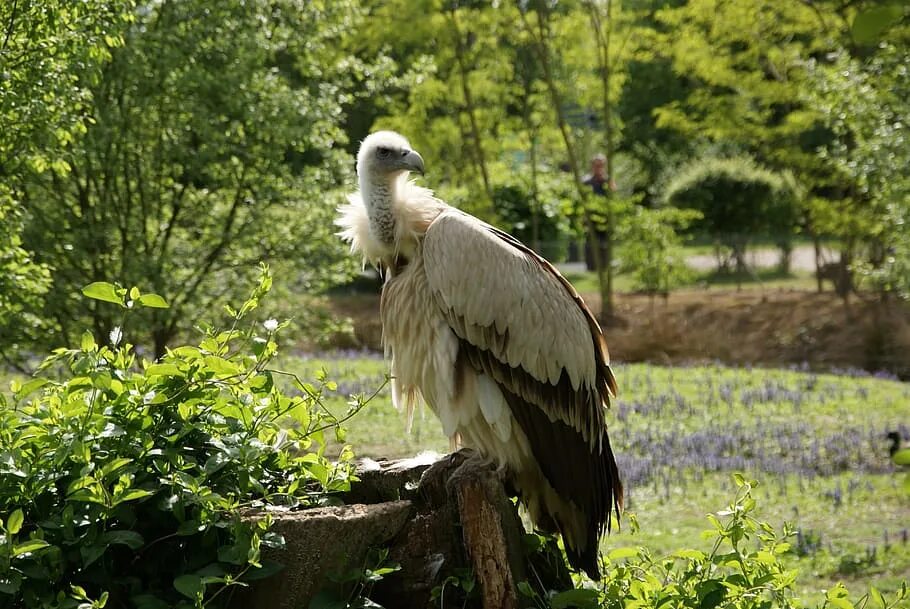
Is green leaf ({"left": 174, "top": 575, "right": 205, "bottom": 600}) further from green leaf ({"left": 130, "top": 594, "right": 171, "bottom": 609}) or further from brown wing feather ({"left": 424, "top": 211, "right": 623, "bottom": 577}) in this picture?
brown wing feather ({"left": 424, "top": 211, "right": 623, "bottom": 577})

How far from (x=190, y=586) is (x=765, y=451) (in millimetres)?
9336

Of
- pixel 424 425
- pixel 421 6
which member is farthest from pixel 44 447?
pixel 421 6

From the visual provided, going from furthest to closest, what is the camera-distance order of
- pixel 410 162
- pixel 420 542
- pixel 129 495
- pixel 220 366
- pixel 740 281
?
pixel 740 281 < pixel 410 162 < pixel 420 542 < pixel 220 366 < pixel 129 495

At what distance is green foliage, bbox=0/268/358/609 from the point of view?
131 inches

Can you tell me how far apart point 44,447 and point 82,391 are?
26 cm

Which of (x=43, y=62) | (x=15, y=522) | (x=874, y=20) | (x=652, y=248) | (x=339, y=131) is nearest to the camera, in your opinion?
(x=874, y=20)

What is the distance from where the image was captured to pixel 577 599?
385 cm

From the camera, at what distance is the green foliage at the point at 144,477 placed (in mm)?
3340

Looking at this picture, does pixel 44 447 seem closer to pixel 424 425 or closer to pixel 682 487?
pixel 682 487

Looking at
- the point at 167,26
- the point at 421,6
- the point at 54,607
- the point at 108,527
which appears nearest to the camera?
the point at 54,607

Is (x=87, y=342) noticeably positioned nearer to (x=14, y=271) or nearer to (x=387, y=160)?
(x=387, y=160)

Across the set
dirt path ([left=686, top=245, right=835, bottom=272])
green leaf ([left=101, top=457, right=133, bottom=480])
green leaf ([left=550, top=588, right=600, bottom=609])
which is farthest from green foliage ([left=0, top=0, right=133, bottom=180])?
dirt path ([left=686, top=245, right=835, bottom=272])

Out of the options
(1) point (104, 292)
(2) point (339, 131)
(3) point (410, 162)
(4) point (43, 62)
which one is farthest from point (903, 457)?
(2) point (339, 131)

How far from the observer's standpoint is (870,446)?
12.0 metres
